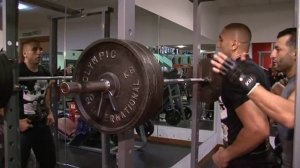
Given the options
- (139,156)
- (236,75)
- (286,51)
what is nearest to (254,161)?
(286,51)

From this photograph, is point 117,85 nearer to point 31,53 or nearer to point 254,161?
point 254,161

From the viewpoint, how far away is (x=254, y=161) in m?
1.68

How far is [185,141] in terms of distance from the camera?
13.8 ft

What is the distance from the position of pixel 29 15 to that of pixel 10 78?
4.77 feet

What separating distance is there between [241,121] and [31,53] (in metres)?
1.81

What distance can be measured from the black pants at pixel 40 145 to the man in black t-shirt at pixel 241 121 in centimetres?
147

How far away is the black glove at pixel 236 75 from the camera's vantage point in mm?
1099

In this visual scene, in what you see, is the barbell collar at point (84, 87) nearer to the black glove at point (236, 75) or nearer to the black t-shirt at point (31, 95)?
the black glove at point (236, 75)

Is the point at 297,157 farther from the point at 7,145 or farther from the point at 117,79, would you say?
the point at 7,145

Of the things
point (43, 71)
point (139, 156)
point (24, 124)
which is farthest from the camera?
point (139, 156)

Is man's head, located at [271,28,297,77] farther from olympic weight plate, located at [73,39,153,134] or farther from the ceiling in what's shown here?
the ceiling

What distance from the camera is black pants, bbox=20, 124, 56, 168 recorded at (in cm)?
234

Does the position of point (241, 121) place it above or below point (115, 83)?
below

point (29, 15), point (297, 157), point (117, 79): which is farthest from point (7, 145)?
point (29, 15)
